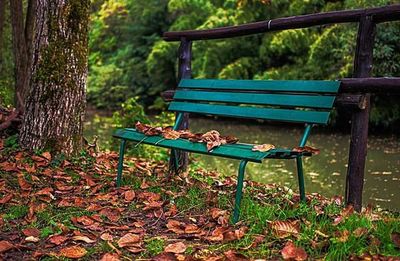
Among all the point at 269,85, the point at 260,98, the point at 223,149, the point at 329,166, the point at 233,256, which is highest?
the point at 269,85

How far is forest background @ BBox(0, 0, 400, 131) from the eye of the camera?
46.3ft

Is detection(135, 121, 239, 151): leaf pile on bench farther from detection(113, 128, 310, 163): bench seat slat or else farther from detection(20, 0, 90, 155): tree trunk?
detection(20, 0, 90, 155): tree trunk

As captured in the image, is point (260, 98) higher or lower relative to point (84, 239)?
higher

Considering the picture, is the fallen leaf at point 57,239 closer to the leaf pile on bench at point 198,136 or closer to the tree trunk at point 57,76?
the leaf pile on bench at point 198,136

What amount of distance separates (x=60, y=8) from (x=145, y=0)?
61.9 ft

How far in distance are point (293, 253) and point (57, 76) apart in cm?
316

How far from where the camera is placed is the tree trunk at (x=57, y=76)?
485 cm

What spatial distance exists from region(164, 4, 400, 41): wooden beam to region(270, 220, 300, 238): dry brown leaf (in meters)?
1.51

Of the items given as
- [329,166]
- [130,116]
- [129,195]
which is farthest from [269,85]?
[329,166]

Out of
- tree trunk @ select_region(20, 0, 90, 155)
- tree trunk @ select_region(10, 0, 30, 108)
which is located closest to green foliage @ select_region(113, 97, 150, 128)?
tree trunk @ select_region(10, 0, 30, 108)

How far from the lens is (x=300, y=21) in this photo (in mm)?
3941

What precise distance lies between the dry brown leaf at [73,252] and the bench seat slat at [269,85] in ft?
6.24

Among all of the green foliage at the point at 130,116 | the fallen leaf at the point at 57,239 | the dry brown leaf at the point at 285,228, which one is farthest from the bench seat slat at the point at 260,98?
the green foliage at the point at 130,116

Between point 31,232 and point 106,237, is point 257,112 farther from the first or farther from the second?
point 31,232
